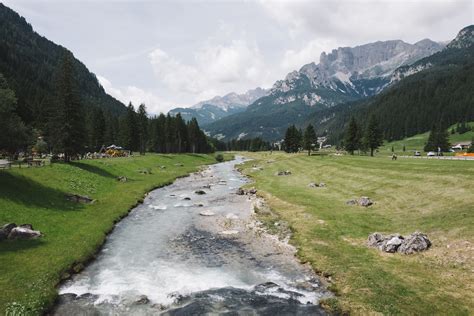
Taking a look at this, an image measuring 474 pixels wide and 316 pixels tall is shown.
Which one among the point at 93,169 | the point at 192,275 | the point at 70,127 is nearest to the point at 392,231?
the point at 192,275

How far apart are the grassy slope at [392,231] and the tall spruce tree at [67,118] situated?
43851mm

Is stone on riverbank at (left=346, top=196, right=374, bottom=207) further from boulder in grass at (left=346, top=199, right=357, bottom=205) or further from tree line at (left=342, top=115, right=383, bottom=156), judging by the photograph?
tree line at (left=342, top=115, right=383, bottom=156)

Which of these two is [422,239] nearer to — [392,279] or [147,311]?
[392,279]

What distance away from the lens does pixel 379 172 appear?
63.6 metres

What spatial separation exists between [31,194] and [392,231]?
1684 inches

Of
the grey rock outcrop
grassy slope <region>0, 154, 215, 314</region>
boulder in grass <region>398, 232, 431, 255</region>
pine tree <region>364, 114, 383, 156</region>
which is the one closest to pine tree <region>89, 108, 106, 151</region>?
grassy slope <region>0, 154, 215, 314</region>

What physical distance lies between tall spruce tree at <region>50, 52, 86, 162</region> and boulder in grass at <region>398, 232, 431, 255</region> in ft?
218

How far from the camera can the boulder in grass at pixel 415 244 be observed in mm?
28438

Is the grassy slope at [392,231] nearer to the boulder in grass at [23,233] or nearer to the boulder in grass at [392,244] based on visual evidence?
the boulder in grass at [392,244]

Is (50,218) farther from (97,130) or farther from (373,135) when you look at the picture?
(373,135)

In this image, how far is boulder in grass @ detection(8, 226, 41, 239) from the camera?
101ft

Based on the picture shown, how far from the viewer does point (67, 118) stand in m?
72.8

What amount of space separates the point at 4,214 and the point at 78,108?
44.6 metres

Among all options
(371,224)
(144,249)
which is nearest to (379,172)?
(371,224)
